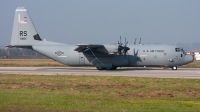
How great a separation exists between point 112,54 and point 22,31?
37.7 ft

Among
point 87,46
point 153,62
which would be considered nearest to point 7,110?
point 87,46

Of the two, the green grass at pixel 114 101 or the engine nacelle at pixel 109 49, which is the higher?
the engine nacelle at pixel 109 49

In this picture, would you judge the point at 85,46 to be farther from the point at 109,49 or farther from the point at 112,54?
the point at 112,54

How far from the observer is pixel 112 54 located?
40.7 m

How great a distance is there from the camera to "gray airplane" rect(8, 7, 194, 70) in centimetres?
4075

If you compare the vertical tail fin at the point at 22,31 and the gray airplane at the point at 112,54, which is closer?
the gray airplane at the point at 112,54

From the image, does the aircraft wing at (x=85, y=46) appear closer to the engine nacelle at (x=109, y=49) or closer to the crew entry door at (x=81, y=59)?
the engine nacelle at (x=109, y=49)

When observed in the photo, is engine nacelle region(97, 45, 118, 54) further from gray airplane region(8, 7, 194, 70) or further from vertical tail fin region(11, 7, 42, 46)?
vertical tail fin region(11, 7, 42, 46)

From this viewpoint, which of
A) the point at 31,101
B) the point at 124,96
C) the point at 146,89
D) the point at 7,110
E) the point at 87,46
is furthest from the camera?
the point at 87,46

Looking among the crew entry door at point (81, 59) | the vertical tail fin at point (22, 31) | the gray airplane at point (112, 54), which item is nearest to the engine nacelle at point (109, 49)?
the gray airplane at point (112, 54)

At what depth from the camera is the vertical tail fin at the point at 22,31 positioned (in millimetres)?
42906

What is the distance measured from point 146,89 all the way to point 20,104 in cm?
868

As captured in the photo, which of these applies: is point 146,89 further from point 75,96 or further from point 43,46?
point 43,46

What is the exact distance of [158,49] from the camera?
41.1m
